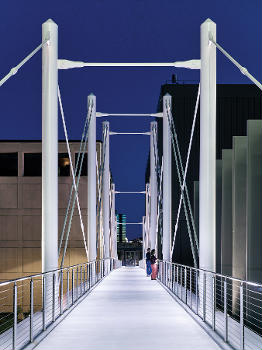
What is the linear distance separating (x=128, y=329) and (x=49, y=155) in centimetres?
354

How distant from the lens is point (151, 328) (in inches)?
362

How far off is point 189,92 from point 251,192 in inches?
989

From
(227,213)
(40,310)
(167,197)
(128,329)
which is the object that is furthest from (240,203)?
(128,329)

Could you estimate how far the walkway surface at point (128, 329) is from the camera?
25.2 feet

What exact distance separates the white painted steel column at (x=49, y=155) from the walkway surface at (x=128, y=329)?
1151 mm

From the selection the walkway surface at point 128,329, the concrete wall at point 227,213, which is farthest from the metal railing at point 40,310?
the concrete wall at point 227,213

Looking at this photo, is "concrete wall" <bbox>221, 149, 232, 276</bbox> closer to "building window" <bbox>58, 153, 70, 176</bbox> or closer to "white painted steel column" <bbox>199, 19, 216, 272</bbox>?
"white painted steel column" <bbox>199, 19, 216, 272</bbox>

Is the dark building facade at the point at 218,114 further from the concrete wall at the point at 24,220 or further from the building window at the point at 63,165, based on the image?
the concrete wall at the point at 24,220

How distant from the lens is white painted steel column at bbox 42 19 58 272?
36.8 feet

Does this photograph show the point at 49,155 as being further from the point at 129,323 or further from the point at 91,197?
the point at 91,197

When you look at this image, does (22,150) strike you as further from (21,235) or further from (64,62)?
(64,62)

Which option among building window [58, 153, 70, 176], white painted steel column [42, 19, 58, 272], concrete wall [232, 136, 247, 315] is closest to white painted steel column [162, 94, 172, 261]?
concrete wall [232, 136, 247, 315]

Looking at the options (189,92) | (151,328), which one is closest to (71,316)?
(151,328)

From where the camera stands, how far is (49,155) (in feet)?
37.3
